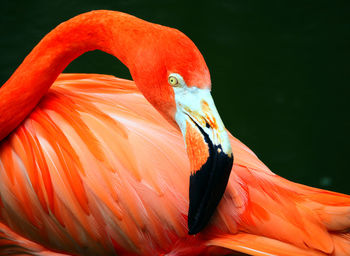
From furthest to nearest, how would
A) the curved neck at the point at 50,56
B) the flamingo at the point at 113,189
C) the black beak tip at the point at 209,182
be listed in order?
the flamingo at the point at 113,189
the curved neck at the point at 50,56
the black beak tip at the point at 209,182

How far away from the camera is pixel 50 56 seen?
209cm

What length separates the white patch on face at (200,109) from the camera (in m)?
1.72

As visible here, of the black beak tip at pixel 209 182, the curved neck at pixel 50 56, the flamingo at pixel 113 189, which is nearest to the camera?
the black beak tip at pixel 209 182

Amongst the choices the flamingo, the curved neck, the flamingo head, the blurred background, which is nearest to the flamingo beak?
the flamingo head

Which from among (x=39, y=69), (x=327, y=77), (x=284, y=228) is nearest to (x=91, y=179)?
(x=39, y=69)

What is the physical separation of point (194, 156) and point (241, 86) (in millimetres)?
2303

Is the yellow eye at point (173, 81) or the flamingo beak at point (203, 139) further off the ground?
the yellow eye at point (173, 81)

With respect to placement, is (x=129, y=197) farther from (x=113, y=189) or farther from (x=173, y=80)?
(x=173, y=80)

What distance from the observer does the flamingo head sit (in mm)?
1714

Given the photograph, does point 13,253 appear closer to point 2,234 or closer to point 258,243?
point 2,234

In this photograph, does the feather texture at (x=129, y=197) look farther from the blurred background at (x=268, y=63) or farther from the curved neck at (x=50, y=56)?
the blurred background at (x=268, y=63)

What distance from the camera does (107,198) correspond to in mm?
2127

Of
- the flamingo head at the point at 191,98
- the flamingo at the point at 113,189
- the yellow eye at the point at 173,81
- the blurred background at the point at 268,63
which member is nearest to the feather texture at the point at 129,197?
the flamingo at the point at 113,189

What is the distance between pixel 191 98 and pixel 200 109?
0.06 meters
